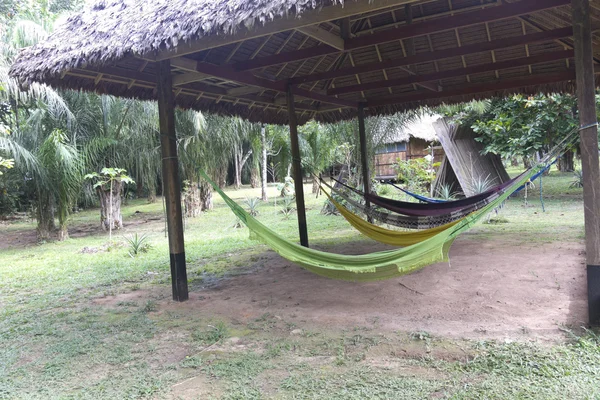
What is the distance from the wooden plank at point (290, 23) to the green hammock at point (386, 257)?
1.11 m

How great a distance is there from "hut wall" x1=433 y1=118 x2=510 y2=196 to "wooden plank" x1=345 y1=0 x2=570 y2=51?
4.83 metres

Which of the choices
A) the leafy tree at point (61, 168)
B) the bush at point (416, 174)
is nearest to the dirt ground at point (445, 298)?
the leafy tree at point (61, 168)

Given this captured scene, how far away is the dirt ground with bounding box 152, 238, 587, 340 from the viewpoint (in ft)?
7.32

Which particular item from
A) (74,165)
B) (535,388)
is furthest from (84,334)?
(74,165)

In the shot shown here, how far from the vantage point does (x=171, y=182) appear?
119 inches

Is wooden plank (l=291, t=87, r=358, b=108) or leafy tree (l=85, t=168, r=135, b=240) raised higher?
wooden plank (l=291, t=87, r=358, b=108)

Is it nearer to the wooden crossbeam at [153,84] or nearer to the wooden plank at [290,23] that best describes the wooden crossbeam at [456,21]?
the wooden plank at [290,23]

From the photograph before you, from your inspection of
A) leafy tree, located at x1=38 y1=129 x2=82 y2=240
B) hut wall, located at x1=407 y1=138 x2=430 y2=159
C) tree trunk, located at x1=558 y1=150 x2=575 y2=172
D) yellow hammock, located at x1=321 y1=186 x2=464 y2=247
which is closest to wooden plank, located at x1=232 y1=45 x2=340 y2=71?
yellow hammock, located at x1=321 y1=186 x2=464 y2=247

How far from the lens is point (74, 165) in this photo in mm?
6012

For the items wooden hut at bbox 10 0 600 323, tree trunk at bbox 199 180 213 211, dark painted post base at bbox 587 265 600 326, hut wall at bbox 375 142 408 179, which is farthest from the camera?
hut wall at bbox 375 142 408 179

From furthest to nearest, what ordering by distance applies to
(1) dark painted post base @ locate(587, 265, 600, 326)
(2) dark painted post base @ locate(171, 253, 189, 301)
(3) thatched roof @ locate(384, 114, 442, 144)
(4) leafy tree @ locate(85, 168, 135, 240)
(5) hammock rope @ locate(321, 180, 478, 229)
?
(3) thatched roof @ locate(384, 114, 442, 144)
(4) leafy tree @ locate(85, 168, 135, 240)
(5) hammock rope @ locate(321, 180, 478, 229)
(2) dark painted post base @ locate(171, 253, 189, 301)
(1) dark painted post base @ locate(587, 265, 600, 326)

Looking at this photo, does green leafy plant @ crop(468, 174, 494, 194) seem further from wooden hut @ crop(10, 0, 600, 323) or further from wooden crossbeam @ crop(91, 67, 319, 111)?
wooden crossbeam @ crop(91, 67, 319, 111)

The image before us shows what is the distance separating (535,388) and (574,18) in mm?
1683

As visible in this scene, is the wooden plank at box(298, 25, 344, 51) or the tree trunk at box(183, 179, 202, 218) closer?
the wooden plank at box(298, 25, 344, 51)
